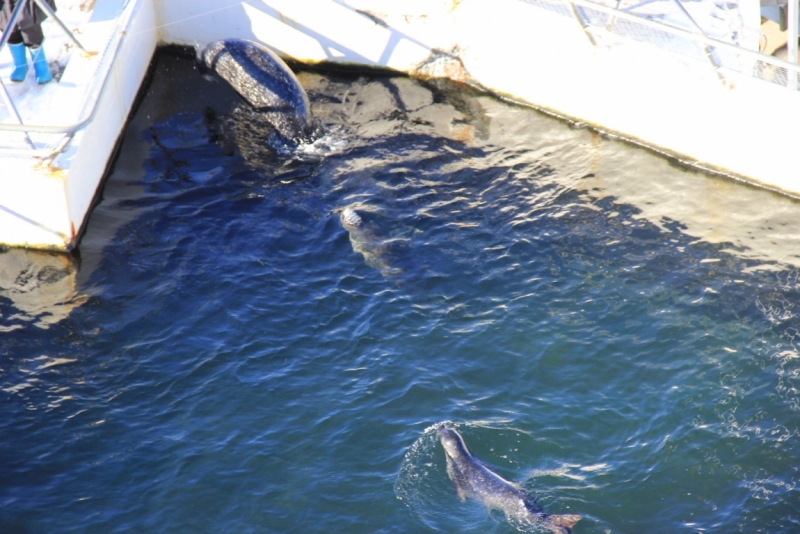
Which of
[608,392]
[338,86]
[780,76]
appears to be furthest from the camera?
[338,86]

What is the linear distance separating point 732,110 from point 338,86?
6889 millimetres

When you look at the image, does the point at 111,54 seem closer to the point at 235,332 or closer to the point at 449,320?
the point at 235,332

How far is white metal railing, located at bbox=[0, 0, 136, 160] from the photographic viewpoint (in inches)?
380

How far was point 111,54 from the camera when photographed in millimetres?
12359

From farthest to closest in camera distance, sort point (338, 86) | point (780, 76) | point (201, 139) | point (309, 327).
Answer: point (338, 86), point (201, 139), point (780, 76), point (309, 327)

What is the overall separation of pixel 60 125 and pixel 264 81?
423 centimetres

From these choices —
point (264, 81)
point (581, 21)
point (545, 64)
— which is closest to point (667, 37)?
point (581, 21)

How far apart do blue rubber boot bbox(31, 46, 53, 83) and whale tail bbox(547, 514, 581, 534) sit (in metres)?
9.64

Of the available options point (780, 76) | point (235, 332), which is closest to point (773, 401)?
point (780, 76)

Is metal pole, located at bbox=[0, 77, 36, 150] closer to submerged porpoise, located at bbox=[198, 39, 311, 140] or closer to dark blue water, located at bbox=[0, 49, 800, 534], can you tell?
dark blue water, located at bbox=[0, 49, 800, 534]

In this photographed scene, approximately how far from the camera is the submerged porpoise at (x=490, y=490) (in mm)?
7781

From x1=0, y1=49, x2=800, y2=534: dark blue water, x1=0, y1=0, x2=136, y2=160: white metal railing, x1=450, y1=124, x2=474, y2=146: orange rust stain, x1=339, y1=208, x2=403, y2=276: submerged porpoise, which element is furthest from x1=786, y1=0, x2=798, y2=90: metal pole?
x1=0, y1=0, x2=136, y2=160: white metal railing

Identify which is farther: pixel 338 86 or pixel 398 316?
pixel 338 86

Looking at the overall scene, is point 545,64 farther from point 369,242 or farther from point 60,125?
point 60,125
